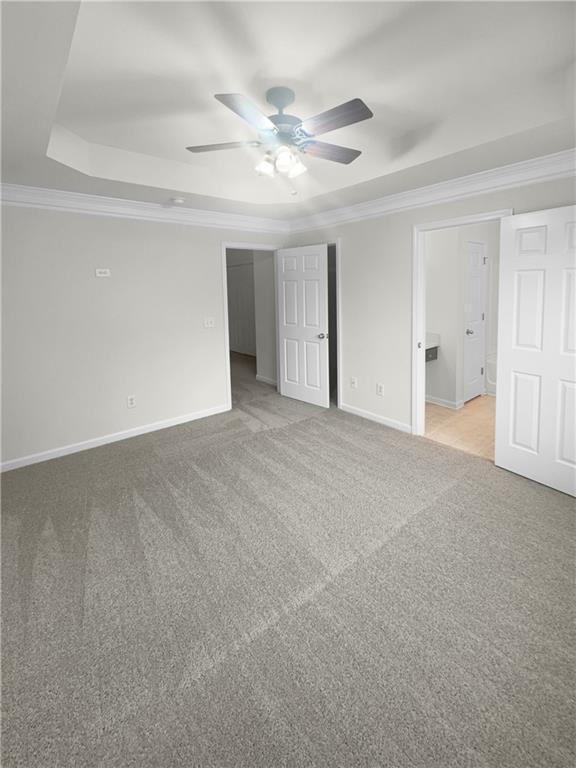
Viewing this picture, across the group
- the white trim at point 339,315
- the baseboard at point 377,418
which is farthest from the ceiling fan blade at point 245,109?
the baseboard at point 377,418

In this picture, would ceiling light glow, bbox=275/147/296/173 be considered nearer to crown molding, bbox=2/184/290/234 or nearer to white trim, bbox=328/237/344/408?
crown molding, bbox=2/184/290/234

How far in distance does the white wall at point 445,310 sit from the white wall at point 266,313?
224 cm

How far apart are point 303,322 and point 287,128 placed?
2.86m

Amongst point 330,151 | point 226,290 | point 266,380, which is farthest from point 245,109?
point 266,380

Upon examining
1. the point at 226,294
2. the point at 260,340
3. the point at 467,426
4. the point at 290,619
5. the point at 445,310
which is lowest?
the point at 290,619

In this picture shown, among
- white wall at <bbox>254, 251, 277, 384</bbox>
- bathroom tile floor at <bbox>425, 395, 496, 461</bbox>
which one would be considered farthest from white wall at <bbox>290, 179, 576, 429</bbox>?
white wall at <bbox>254, 251, 277, 384</bbox>

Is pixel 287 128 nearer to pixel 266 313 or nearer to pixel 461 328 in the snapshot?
pixel 461 328

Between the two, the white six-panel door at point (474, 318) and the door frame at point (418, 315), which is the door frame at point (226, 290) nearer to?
the door frame at point (418, 315)

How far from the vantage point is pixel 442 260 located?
4750mm

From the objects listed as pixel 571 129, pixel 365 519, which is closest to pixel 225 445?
pixel 365 519

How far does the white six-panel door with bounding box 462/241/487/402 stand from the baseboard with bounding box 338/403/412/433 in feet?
4.30

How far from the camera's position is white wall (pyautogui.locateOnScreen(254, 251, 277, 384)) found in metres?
5.95

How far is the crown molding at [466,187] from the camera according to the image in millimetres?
2754

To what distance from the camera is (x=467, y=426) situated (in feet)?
14.1
